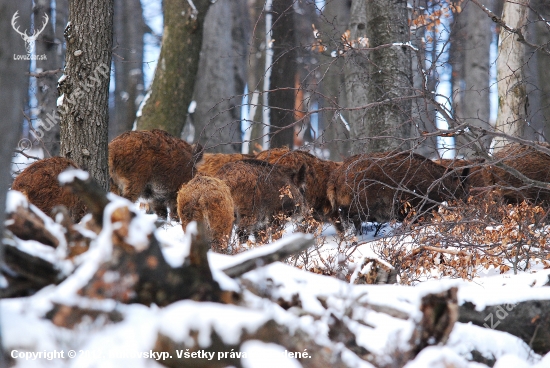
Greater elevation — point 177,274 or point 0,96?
point 0,96

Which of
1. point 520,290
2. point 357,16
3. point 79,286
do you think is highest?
point 357,16

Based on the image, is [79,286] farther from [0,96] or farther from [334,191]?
[334,191]

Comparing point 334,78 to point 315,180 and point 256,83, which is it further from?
point 315,180

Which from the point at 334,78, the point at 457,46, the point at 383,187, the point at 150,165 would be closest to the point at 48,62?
the point at 150,165

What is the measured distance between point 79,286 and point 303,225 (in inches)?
190

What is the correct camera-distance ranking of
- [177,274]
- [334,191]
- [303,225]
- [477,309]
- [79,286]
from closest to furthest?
[79,286] < [177,274] < [477,309] < [303,225] < [334,191]

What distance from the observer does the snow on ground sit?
270 centimetres

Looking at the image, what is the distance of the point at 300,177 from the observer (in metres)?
9.02

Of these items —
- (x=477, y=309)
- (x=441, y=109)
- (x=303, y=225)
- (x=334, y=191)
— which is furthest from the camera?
(x=334, y=191)

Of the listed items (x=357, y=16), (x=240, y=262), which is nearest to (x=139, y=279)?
(x=240, y=262)

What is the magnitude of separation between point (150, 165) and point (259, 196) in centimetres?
212

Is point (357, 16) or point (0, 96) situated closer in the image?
point (0, 96)

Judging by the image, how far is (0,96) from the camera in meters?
2.38

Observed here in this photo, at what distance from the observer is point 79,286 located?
2895mm
